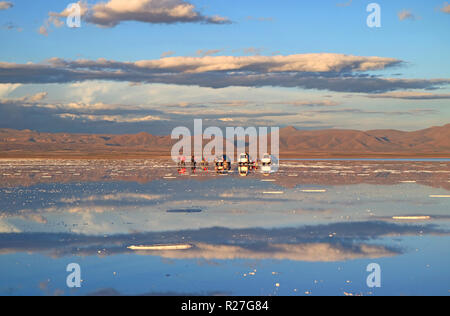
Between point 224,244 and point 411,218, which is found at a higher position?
point 224,244

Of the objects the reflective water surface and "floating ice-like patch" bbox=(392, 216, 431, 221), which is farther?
"floating ice-like patch" bbox=(392, 216, 431, 221)

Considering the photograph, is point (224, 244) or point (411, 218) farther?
point (411, 218)

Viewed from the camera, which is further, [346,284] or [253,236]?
[253,236]

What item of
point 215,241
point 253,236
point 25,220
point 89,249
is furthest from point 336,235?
point 25,220

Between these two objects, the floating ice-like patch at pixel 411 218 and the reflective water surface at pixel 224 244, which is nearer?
the reflective water surface at pixel 224 244

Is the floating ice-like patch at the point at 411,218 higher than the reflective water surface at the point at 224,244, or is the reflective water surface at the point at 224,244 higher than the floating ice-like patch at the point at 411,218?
the reflective water surface at the point at 224,244

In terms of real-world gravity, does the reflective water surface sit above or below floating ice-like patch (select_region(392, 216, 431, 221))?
above

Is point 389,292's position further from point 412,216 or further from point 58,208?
point 58,208
